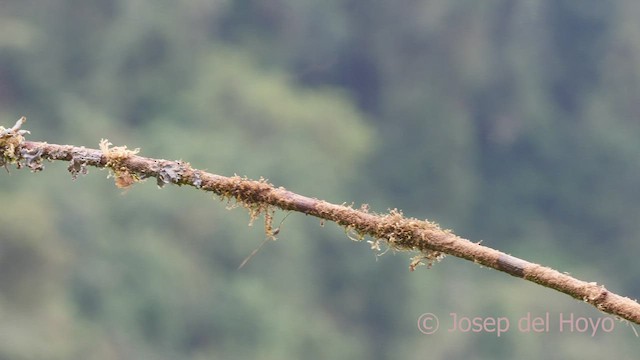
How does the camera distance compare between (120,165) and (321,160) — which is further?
(321,160)

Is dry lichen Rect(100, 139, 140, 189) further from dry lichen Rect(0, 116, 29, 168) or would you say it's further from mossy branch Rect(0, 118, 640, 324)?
dry lichen Rect(0, 116, 29, 168)

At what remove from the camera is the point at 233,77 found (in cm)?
1449

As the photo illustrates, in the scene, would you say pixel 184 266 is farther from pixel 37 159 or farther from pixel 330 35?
pixel 37 159

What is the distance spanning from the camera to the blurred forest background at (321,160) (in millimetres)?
12320

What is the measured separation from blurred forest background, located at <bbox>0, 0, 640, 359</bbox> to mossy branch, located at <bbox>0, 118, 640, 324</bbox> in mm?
10388

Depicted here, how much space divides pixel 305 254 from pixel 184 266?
5.29 ft

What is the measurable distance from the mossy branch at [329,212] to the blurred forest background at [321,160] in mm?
10388

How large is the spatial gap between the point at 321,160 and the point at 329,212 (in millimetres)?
12210

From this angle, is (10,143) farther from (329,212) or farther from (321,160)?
(321,160)

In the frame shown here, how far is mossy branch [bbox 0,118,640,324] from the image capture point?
1487mm

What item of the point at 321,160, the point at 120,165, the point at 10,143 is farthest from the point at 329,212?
the point at 321,160

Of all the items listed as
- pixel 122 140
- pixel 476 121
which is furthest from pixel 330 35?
pixel 122 140

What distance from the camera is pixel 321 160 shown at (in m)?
13.8

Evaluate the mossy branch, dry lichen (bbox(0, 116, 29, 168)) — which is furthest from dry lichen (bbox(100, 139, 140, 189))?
dry lichen (bbox(0, 116, 29, 168))
